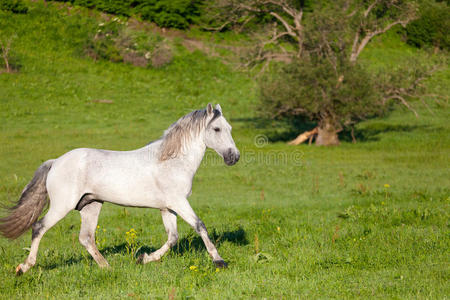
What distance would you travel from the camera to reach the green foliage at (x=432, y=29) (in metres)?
39.5

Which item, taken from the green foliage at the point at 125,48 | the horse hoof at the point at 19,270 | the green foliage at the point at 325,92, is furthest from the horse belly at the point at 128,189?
the green foliage at the point at 125,48

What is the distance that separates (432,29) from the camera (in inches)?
2007

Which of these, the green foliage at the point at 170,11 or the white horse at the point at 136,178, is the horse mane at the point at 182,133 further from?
the green foliage at the point at 170,11

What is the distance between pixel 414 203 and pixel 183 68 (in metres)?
37.0

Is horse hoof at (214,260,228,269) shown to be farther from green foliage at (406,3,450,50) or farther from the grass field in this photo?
green foliage at (406,3,450,50)

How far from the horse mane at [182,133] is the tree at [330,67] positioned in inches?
764

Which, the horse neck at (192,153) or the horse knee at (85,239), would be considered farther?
the horse knee at (85,239)

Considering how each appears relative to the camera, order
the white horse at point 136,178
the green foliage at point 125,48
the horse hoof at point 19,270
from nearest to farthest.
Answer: the horse hoof at point 19,270
the white horse at point 136,178
the green foliage at point 125,48

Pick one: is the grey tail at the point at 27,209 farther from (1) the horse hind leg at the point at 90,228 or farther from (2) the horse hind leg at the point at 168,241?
(2) the horse hind leg at the point at 168,241

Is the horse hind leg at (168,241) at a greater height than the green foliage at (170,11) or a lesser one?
lesser

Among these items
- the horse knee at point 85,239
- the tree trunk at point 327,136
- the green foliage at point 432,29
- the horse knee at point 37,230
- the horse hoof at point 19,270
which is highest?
the green foliage at point 432,29

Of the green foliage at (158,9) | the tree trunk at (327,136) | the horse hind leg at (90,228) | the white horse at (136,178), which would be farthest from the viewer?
the green foliage at (158,9)

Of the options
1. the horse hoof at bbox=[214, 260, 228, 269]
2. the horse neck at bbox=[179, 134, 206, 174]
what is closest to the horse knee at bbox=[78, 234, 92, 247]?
the horse neck at bbox=[179, 134, 206, 174]

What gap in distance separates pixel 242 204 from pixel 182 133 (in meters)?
7.45
